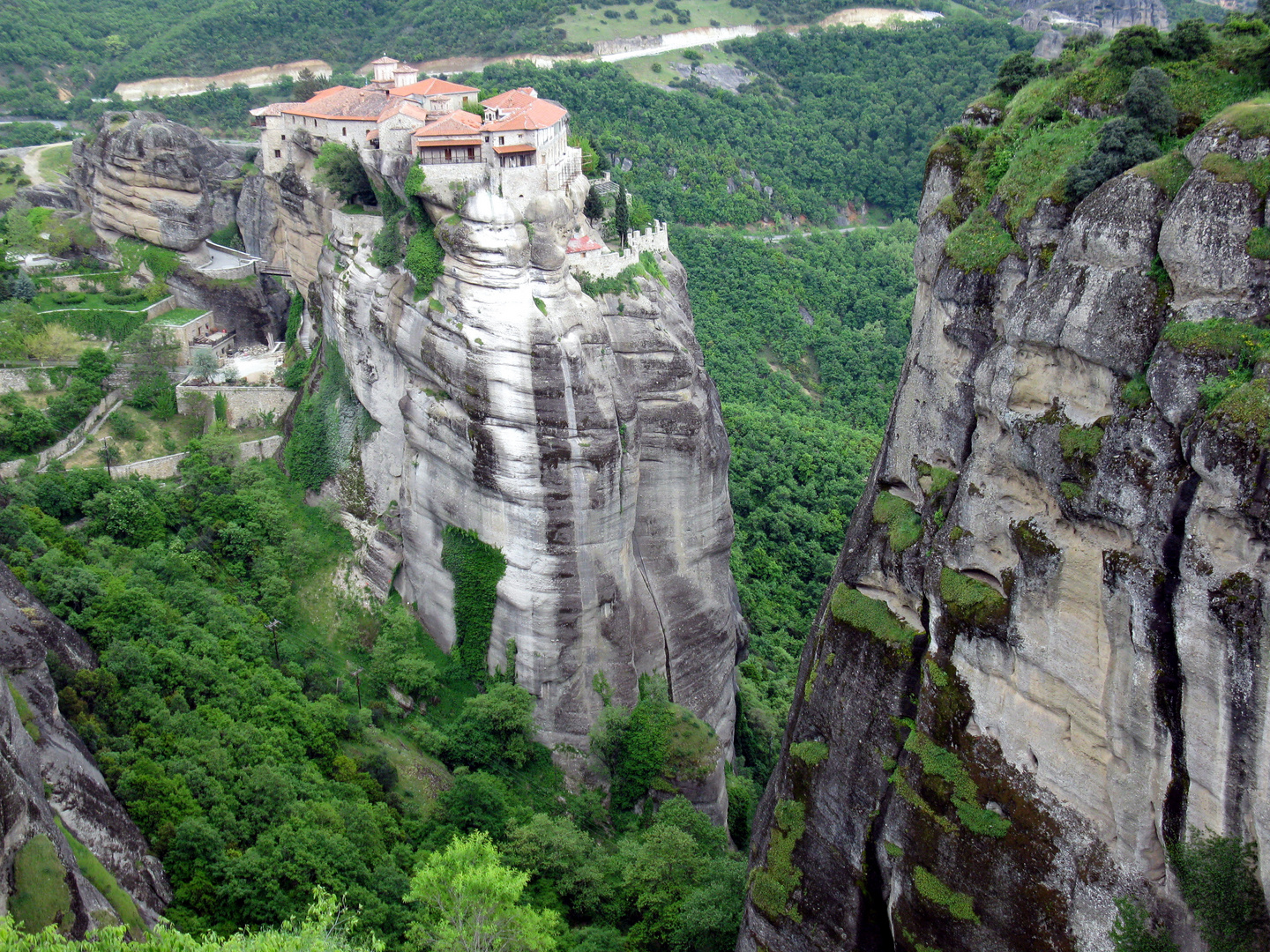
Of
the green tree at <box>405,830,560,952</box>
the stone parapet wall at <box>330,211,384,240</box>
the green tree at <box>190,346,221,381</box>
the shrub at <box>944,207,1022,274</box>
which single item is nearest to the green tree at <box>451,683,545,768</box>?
the green tree at <box>405,830,560,952</box>

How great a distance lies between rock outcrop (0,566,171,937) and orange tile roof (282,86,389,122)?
2423cm

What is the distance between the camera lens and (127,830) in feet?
94.4

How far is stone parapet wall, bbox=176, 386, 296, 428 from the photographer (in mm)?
51469

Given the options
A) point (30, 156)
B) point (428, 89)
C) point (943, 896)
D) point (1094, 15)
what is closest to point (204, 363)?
point (428, 89)

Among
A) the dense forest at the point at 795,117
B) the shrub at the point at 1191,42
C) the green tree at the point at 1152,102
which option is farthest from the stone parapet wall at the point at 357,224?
the dense forest at the point at 795,117

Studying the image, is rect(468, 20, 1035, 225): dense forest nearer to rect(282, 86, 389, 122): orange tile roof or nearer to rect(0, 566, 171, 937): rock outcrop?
rect(282, 86, 389, 122): orange tile roof

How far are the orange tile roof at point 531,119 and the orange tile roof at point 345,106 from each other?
8457mm

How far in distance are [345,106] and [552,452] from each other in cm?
2047

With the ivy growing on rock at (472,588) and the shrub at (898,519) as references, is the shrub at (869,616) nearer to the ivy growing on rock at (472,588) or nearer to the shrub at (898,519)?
the shrub at (898,519)

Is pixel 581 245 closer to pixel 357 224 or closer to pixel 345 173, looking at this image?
pixel 357 224

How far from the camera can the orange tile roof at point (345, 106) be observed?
49.0m

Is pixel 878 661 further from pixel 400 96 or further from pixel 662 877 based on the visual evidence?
pixel 400 96

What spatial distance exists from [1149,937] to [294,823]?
70.3 ft

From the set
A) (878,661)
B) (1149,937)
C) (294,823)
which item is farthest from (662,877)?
(1149,937)
